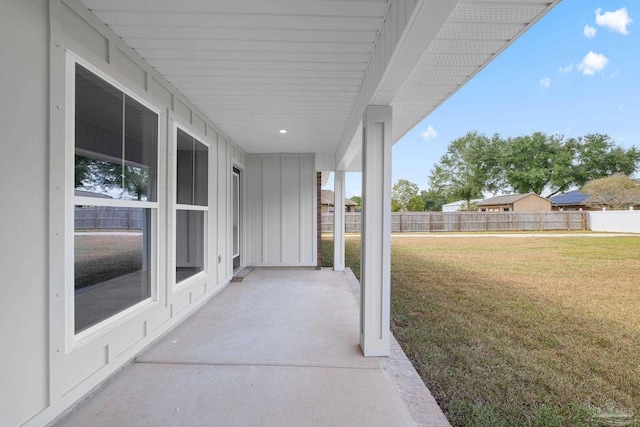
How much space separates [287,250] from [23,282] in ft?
18.6

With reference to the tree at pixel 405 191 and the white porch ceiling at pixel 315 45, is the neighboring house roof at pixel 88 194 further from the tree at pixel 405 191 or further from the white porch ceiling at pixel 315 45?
the tree at pixel 405 191

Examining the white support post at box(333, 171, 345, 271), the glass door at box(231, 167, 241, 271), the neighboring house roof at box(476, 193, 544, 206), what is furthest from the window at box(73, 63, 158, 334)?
the neighboring house roof at box(476, 193, 544, 206)

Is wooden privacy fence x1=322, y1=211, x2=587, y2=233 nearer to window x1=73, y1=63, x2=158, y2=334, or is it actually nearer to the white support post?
the white support post

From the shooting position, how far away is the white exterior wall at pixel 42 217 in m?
1.61

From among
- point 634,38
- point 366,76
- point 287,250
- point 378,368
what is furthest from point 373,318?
point 634,38

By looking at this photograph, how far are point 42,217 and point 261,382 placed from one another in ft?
5.94

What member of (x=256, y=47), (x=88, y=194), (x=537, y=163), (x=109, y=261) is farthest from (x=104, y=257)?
(x=537, y=163)

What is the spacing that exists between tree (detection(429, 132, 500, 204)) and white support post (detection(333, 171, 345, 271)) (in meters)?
30.1

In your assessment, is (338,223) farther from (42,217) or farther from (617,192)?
(617,192)

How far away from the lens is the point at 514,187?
3222 cm

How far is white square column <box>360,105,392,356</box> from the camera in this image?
2.85 meters

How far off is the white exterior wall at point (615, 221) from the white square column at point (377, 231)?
21733mm

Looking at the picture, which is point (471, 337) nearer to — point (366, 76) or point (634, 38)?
point (366, 76)

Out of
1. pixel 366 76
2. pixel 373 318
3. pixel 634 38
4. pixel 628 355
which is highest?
pixel 634 38
